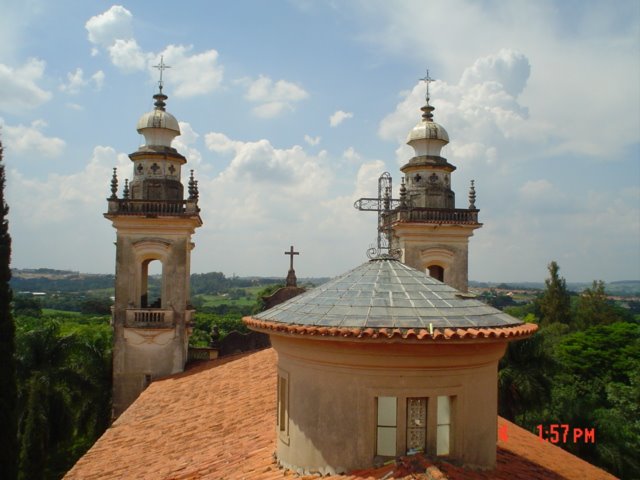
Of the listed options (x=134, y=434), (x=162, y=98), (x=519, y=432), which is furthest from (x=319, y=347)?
(x=162, y=98)

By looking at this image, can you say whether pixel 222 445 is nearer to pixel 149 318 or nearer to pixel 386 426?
pixel 386 426

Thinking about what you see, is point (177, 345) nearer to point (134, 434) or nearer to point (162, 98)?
point (134, 434)

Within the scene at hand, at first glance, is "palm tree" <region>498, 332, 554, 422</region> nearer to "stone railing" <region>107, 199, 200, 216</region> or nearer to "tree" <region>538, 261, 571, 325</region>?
"stone railing" <region>107, 199, 200, 216</region>

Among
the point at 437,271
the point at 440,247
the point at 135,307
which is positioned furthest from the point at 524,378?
the point at 135,307

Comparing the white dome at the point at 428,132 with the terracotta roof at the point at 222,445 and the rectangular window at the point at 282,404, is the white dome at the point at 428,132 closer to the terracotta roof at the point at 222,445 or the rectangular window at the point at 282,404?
the terracotta roof at the point at 222,445

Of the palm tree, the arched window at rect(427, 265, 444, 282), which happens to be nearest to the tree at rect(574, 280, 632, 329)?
the palm tree

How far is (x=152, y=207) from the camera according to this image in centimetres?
2155

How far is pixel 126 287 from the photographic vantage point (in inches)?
850

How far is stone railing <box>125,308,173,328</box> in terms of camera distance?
70.9 feet

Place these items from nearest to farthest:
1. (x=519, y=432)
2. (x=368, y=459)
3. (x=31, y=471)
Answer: (x=368, y=459)
(x=519, y=432)
(x=31, y=471)

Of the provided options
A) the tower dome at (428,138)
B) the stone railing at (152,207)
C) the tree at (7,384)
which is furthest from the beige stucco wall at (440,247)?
the tree at (7,384)

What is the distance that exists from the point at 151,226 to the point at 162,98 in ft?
17.9

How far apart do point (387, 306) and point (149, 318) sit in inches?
626
